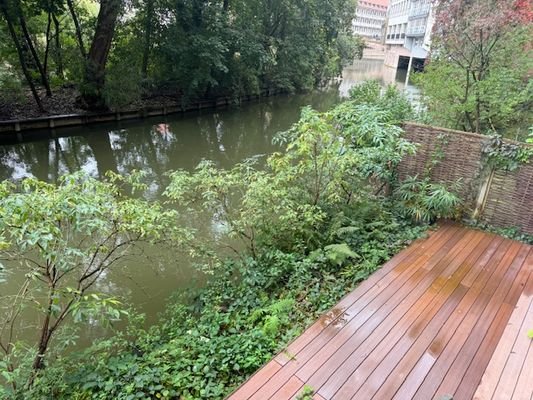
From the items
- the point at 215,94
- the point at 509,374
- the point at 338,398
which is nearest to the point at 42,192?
the point at 338,398

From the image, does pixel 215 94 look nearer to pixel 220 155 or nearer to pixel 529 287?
pixel 220 155

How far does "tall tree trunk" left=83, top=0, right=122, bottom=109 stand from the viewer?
35.8 ft

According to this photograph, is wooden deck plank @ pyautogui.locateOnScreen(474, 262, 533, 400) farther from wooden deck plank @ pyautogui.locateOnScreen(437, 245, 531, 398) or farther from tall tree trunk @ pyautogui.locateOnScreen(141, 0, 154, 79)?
tall tree trunk @ pyautogui.locateOnScreen(141, 0, 154, 79)

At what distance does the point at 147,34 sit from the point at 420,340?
14.2 m

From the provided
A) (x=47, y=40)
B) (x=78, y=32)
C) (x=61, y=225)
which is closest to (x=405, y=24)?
(x=78, y=32)

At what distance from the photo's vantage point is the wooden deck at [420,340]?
88.2 inches

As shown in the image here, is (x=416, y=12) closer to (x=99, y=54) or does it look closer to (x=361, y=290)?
(x=99, y=54)

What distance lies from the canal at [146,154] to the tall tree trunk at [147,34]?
253 cm

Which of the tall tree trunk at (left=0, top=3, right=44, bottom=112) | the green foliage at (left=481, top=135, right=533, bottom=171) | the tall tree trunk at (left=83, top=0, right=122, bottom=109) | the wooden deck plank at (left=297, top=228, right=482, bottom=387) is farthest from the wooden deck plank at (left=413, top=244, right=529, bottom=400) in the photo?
the tall tree trunk at (left=0, top=3, right=44, bottom=112)

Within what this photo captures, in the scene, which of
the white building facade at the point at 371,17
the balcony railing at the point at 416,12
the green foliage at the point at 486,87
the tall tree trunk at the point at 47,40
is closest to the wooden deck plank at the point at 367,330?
the green foliage at the point at 486,87

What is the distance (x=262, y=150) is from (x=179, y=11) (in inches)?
267

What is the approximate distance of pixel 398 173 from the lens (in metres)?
5.36

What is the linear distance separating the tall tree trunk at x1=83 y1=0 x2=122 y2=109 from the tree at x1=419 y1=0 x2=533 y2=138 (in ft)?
32.6

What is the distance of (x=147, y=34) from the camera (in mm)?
13125
